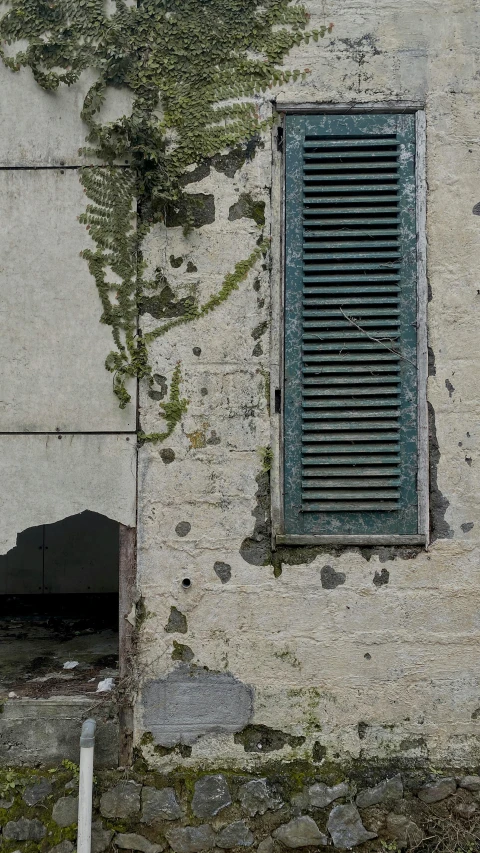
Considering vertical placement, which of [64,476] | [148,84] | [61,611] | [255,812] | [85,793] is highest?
[148,84]

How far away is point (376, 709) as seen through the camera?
367cm

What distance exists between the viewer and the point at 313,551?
3.76 meters

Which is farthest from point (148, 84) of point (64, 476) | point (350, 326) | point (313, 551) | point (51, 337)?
point (313, 551)

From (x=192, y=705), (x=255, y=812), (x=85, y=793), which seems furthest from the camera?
(x=192, y=705)

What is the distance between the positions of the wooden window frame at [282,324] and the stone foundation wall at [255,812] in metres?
1.25

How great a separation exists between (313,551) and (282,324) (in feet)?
4.28

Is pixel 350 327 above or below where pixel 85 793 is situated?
above

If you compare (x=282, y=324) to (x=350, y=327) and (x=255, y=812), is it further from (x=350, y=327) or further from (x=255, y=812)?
(x=255, y=812)

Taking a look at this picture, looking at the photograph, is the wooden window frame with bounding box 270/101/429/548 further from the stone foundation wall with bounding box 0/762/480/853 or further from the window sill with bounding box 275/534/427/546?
the stone foundation wall with bounding box 0/762/480/853

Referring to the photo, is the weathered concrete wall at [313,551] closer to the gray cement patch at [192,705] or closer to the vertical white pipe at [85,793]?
the gray cement patch at [192,705]

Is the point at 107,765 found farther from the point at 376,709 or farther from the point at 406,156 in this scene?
the point at 406,156

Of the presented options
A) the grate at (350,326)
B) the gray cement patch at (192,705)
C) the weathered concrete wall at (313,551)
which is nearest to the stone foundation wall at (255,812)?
the weathered concrete wall at (313,551)

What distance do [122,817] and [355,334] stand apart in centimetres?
295

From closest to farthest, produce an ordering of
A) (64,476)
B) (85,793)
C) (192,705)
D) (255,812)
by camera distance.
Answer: (85,793), (255,812), (192,705), (64,476)
